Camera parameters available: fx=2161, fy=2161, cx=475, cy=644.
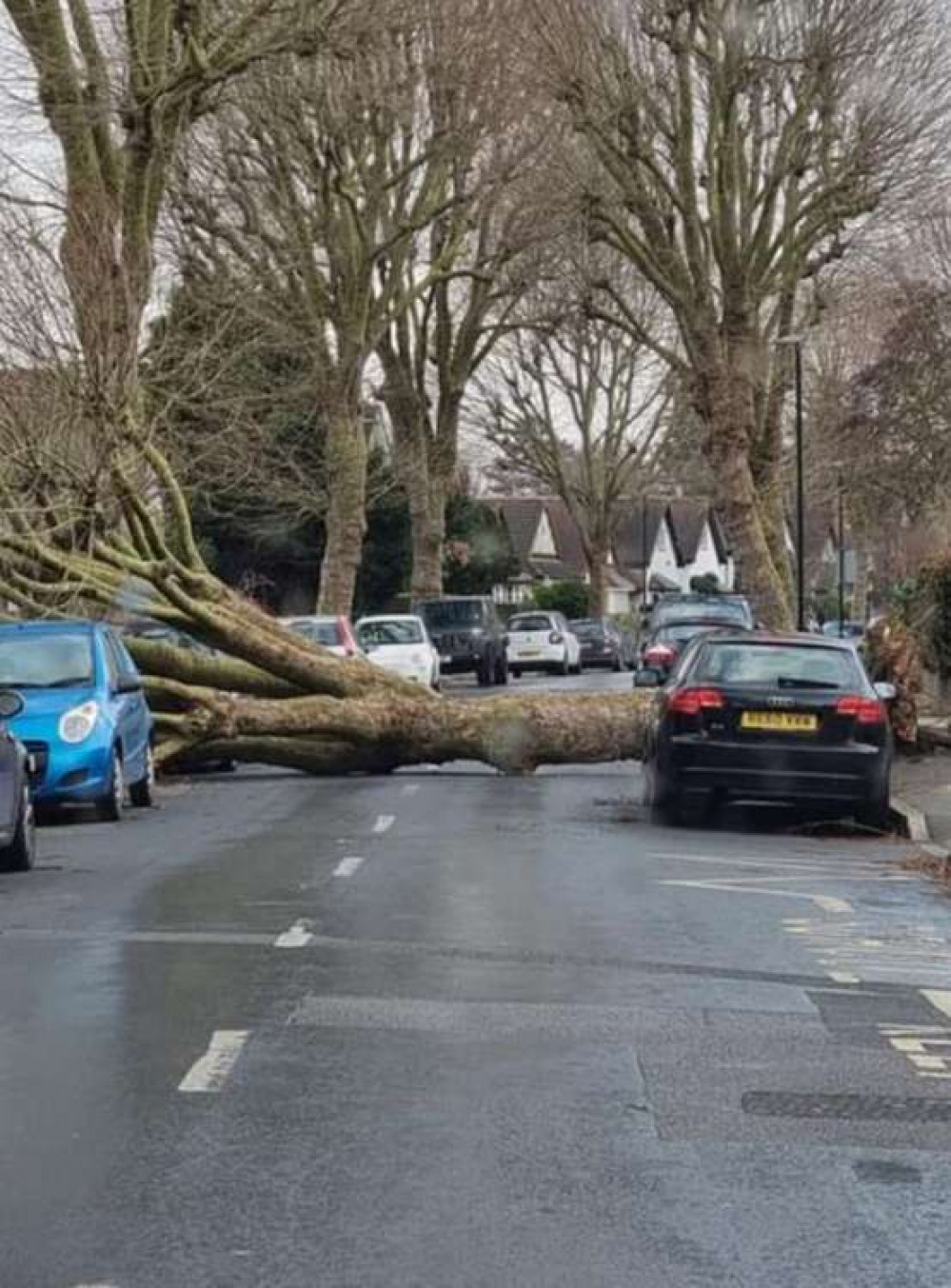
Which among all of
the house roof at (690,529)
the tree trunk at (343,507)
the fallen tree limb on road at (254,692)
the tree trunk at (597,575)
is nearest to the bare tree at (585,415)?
the tree trunk at (597,575)

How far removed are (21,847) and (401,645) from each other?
981 inches

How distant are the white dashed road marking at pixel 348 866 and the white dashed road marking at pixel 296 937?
251 centimetres

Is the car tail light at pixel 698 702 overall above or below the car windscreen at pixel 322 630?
below

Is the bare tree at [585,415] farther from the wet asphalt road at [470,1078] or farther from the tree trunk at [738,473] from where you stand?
the wet asphalt road at [470,1078]

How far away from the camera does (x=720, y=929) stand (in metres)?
11.8

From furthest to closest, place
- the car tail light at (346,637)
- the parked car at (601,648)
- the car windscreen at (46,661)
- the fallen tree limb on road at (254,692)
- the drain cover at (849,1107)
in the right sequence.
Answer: the parked car at (601,648)
the car tail light at (346,637)
the fallen tree limb on road at (254,692)
the car windscreen at (46,661)
the drain cover at (849,1107)

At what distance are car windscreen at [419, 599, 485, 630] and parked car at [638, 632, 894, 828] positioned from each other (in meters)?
30.3

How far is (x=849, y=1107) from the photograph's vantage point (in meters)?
7.40

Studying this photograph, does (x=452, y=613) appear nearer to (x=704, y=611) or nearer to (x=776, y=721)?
(x=704, y=611)

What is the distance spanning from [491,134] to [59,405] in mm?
18107

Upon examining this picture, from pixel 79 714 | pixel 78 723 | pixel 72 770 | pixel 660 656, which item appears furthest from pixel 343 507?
pixel 72 770

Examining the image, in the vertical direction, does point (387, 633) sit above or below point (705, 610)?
below

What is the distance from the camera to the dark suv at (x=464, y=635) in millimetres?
47812

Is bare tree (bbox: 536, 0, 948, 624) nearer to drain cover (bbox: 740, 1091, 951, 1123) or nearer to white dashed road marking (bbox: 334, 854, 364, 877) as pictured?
white dashed road marking (bbox: 334, 854, 364, 877)
